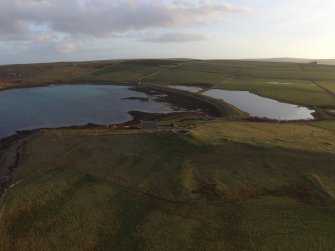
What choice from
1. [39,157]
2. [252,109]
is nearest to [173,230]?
[39,157]

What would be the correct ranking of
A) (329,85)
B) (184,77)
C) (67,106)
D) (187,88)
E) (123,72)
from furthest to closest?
1. (123,72)
2. (184,77)
3. (329,85)
4. (187,88)
5. (67,106)

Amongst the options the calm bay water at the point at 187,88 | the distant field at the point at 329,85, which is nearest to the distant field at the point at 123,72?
the calm bay water at the point at 187,88

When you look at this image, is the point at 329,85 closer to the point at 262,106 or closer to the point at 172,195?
the point at 262,106

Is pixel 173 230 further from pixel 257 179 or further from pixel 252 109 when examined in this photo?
pixel 252 109

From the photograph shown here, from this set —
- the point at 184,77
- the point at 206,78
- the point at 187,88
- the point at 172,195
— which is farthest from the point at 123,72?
the point at 172,195

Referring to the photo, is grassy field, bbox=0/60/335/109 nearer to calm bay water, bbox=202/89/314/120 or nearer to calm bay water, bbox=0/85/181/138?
calm bay water, bbox=202/89/314/120

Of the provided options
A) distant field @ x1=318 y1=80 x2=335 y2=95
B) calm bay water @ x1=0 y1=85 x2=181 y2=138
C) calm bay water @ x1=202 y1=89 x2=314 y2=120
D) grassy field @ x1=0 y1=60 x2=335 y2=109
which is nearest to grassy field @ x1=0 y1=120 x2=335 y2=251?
calm bay water @ x1=0 y1=85 x2=181 y2=138

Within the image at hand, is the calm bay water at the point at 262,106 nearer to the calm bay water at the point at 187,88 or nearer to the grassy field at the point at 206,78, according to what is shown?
the grassy field at the point at 206,78
